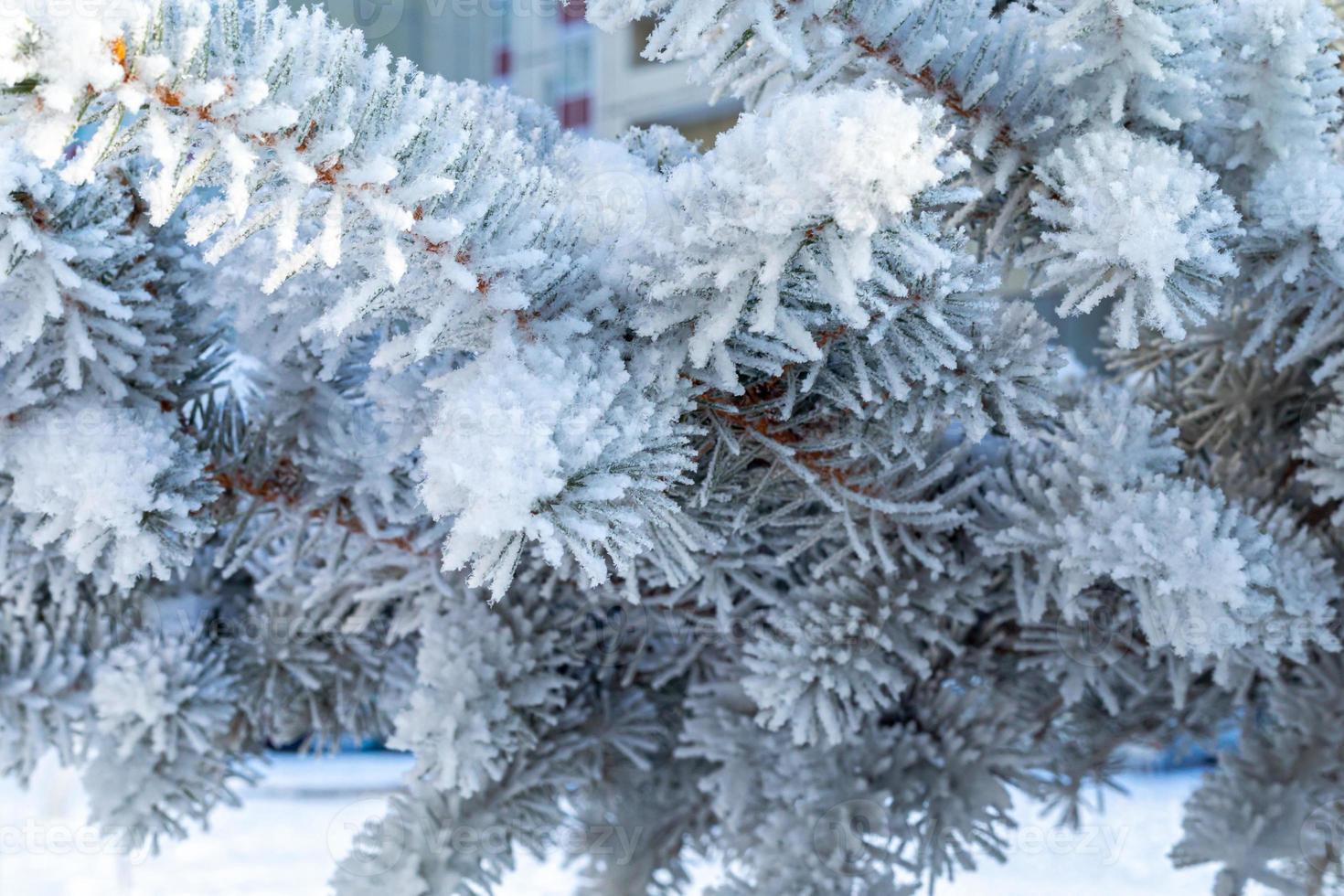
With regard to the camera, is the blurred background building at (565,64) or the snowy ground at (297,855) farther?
the blurred background building at (565,64)

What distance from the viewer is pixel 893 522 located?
36 cm

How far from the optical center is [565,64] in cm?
135

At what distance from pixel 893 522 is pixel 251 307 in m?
0.21

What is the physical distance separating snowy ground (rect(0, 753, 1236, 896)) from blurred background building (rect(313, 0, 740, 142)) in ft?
2.60

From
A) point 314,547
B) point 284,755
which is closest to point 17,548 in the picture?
point 314,547

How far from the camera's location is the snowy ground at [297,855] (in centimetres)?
56

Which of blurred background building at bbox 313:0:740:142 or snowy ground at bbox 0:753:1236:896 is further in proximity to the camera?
blurred background building at bbox 313:0:740:142

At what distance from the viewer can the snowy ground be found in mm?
559

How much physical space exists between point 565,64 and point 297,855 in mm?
1005

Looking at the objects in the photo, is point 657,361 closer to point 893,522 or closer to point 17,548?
point 893,522

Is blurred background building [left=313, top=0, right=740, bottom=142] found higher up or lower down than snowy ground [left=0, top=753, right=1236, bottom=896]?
higher up

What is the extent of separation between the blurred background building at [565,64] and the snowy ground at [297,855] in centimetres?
79

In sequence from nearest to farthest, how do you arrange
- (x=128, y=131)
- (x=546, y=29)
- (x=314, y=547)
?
(x=128, y=131)
(x=314, y=547)
(x=546, y=29)

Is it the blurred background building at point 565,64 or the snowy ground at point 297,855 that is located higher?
the blurred background building at point 565,64
